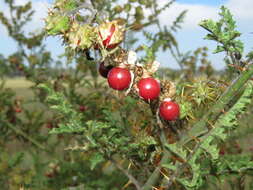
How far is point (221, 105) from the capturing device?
164 cm

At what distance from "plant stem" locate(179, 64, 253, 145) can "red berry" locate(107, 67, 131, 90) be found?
39 centimetres

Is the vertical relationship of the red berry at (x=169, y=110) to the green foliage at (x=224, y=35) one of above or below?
below

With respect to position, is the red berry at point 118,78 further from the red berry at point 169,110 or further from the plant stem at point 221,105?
the plant stem at point 221,105

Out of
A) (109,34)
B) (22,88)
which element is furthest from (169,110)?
(22,88)

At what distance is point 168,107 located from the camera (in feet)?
5.78

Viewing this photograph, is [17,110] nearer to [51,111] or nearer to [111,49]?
[51,111]

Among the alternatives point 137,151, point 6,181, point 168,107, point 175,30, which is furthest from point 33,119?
point 168,107

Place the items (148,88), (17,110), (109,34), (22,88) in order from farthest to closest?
(22,88)
(17,110)
(148,88)
(109,34)

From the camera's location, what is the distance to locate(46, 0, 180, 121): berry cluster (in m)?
1.52

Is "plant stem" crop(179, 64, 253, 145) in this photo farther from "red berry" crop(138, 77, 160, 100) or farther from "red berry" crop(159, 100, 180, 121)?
"red berry" crop(138, 77, 160, 100)

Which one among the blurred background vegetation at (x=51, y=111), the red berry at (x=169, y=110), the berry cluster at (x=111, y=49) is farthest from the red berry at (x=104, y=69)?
the blurred background vegetation at (x=51, y=111)

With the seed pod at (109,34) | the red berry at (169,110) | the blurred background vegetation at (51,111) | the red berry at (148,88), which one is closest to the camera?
the seed pod at (109,34)

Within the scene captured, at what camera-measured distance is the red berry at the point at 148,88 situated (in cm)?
163

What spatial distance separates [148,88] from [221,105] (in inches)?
13.0
